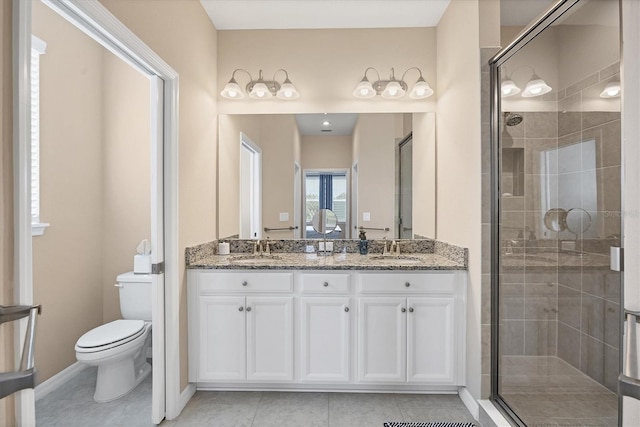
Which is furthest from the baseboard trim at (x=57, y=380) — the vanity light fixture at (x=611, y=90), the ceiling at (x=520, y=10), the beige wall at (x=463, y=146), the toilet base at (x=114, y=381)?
the ceiling at (x=520, y=10)

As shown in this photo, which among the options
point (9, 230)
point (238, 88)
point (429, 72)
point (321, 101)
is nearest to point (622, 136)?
point (429, 72)

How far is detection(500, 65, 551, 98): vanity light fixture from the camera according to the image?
1822 mm

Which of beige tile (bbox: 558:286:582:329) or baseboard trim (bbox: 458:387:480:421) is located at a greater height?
beige tile (bbox: 558:286:582:329)

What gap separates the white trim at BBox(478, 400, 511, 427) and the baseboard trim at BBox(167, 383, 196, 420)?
5.95ft

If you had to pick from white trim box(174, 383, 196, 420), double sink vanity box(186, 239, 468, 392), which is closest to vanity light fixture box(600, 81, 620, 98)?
double sink vanity box(186, 239, 468, 392)

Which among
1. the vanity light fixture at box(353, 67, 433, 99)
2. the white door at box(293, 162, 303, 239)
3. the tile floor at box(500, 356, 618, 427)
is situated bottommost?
the tile floor at box(500, 356, 618, 427)

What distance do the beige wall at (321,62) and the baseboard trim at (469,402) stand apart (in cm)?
209

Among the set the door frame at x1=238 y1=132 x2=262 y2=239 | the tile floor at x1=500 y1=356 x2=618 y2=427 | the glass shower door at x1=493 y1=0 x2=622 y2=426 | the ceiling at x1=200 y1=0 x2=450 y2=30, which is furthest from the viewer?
the door frame at x1=238 y1=132 x2=262 y2=239

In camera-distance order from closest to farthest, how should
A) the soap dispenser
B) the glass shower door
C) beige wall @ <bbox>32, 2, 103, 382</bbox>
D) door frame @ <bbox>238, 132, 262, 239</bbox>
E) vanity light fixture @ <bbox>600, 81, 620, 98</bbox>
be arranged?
Result: vanity light fixture @ <bbox>600, 81, 620, 98</bbox>
the glass shower door
beige wall @ <bbox>32, 2, 103, 382</bbox>
the soap dispenser
door frame @ <bbox>238, 132, 262, 239</bbox>

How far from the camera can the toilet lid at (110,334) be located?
6.88 ft

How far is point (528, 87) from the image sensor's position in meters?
1.87

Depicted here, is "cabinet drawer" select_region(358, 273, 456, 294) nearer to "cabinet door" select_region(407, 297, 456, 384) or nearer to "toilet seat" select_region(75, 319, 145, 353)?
"cabinet door" select_region(407, 297, 456, 384)

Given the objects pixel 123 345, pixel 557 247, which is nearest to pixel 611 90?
pixel 557 247

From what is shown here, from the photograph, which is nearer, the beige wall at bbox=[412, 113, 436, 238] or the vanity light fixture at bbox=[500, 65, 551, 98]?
the vanity light fixture at bbox=[500, 65, 551, 98]
